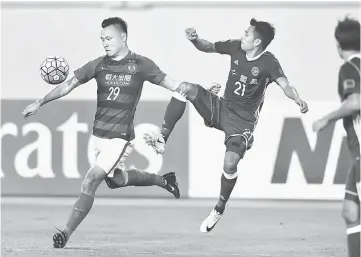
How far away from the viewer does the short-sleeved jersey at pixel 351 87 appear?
780 cm

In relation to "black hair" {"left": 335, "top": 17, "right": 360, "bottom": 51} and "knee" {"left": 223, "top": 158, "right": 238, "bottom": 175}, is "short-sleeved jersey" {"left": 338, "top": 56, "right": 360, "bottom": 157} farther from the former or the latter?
"knee" {"left": 223, "top": 158, "right": 238, "bottom": 175}

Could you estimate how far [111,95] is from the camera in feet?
33.7

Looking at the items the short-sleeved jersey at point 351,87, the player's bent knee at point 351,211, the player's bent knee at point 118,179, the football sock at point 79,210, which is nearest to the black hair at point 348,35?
the short-sleeved jersey at point 351,87

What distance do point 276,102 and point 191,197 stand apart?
218cm

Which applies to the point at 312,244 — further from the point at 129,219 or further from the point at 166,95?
the point at 166,95

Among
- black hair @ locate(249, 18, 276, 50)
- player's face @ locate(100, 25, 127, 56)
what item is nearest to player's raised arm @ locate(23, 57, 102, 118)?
player's face @ locate(100, 25, 127, 56)

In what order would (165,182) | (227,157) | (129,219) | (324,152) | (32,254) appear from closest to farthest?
(32,254) → (227,157) → (165,182) → (129,219) → (324,152)

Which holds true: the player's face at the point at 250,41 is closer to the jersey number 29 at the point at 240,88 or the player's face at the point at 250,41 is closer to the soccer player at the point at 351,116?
the jersey number 29 at the point at 240,88

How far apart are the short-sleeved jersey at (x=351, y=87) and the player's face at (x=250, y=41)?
2.54m

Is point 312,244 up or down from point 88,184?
down

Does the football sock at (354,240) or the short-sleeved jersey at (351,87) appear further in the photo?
the football sock at (354,240)

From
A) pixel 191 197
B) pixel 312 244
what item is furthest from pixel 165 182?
pixel 191 197

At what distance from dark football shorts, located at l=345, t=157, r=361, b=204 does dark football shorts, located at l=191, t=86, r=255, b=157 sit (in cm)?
250

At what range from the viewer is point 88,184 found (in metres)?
10.2
